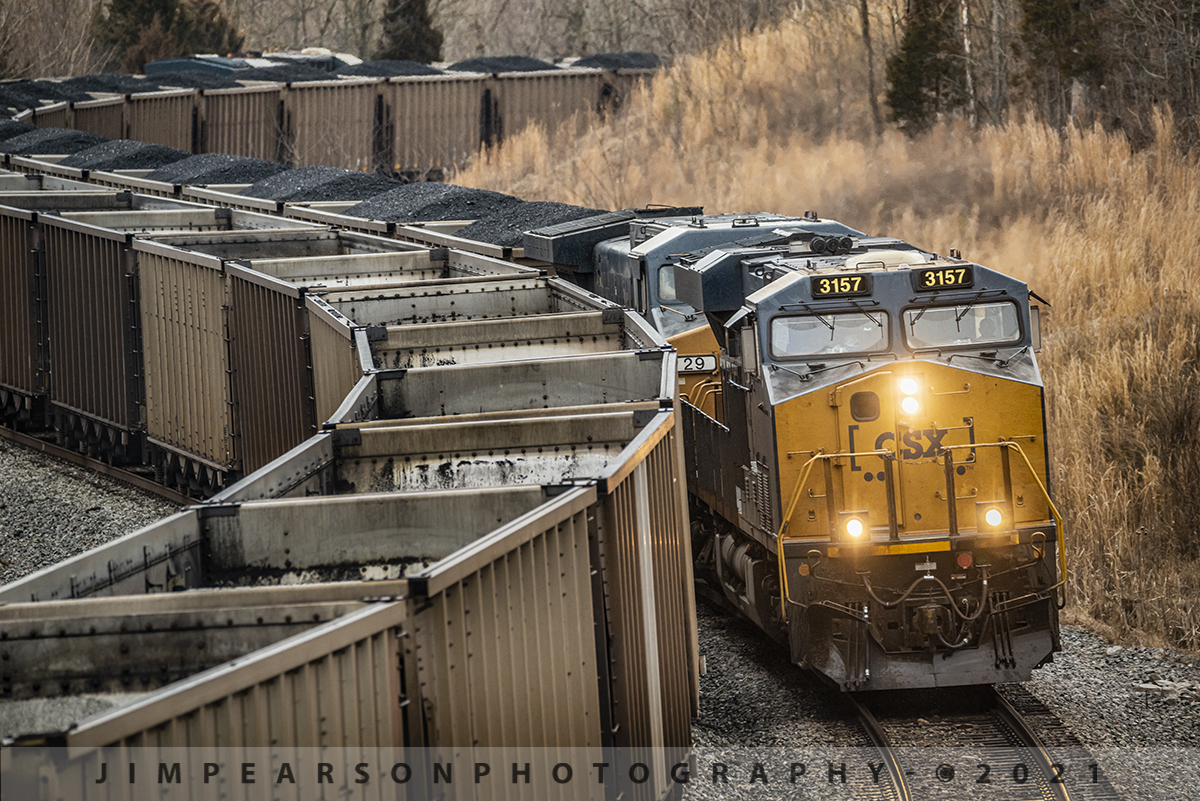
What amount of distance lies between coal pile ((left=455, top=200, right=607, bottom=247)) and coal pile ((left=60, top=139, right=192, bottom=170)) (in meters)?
13.0

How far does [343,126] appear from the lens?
4312cm

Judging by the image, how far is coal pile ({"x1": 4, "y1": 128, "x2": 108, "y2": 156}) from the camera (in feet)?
107

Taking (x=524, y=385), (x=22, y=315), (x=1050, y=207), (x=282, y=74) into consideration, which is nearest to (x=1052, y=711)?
(x=524, y=385)

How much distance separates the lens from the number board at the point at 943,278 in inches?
421

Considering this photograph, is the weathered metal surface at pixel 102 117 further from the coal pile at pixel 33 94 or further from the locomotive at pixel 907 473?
the locomotive at pixel 907 473

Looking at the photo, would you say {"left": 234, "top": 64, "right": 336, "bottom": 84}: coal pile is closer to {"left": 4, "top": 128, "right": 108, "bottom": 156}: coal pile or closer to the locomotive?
{"left": 4, "top": 128, "right": 108, "bottom": 156}: coal pile

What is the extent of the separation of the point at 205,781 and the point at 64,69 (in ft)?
230

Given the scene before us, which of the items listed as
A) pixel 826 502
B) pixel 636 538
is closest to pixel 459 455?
pixel 636 538

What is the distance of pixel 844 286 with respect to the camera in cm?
1075

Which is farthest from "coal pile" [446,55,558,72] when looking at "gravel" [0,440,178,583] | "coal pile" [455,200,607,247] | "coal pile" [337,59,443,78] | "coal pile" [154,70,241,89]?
"gravel" [0,440,178,583]

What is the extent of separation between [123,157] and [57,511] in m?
17.3

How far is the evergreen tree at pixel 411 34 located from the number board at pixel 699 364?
6444cm

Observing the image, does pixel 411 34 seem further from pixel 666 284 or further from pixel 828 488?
pixel 828 488

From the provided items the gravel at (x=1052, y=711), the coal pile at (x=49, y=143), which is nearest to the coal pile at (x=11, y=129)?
the coal pile at (x=49, y=143)
